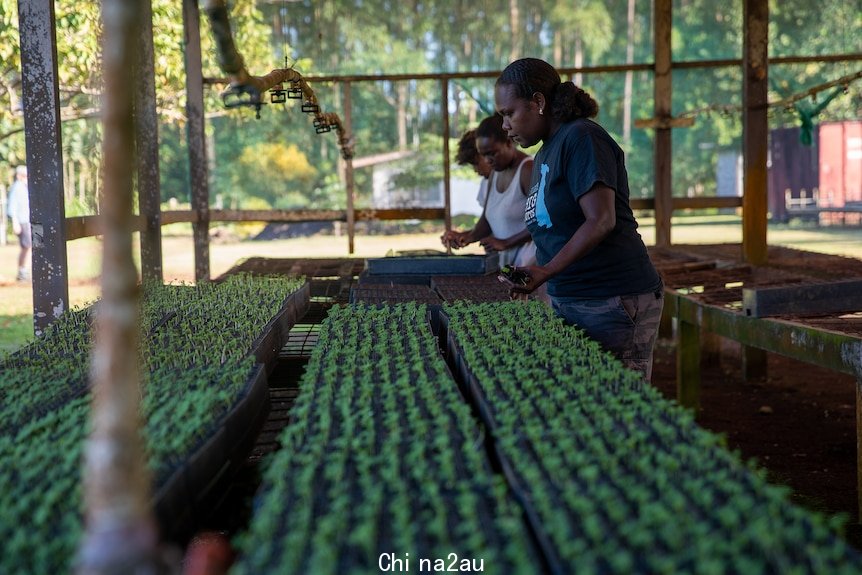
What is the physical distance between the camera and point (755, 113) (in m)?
7.28

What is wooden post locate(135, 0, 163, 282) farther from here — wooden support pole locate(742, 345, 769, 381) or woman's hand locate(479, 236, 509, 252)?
wooden support pole locate(742, 345, 769, 381)

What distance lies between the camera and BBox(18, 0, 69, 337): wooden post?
4.40 metres

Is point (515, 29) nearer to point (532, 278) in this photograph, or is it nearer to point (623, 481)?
point (532, 278)

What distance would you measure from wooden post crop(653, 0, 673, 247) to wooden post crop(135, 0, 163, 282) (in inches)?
168

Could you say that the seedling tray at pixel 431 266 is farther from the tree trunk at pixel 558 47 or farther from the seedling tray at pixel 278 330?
the tree trunk at pixel 558 47

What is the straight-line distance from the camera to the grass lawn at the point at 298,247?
10906 millimetres

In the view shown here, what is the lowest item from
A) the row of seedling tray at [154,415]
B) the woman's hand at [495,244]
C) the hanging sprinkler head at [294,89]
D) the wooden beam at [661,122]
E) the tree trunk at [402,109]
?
the row of seedling tray at [154,415]

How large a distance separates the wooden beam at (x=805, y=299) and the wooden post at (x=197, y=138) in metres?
4.30

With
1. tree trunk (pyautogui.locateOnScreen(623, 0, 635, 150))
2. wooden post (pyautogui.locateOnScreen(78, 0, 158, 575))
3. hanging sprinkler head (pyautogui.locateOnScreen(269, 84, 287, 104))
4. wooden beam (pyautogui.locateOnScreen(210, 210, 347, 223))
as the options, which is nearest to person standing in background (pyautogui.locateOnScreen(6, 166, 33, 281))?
wooden beam (pyautogui.locateOnScreen(210, 210, 347, 223))

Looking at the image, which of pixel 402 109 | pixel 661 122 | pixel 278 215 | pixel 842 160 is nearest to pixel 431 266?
pixel 278 215

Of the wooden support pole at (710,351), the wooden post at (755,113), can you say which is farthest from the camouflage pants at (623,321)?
the wooden support pole at (710,351)

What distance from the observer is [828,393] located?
7863mm

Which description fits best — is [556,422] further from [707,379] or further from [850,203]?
[850,203]

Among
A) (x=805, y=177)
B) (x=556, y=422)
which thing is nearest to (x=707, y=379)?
(x=556, y=422)
